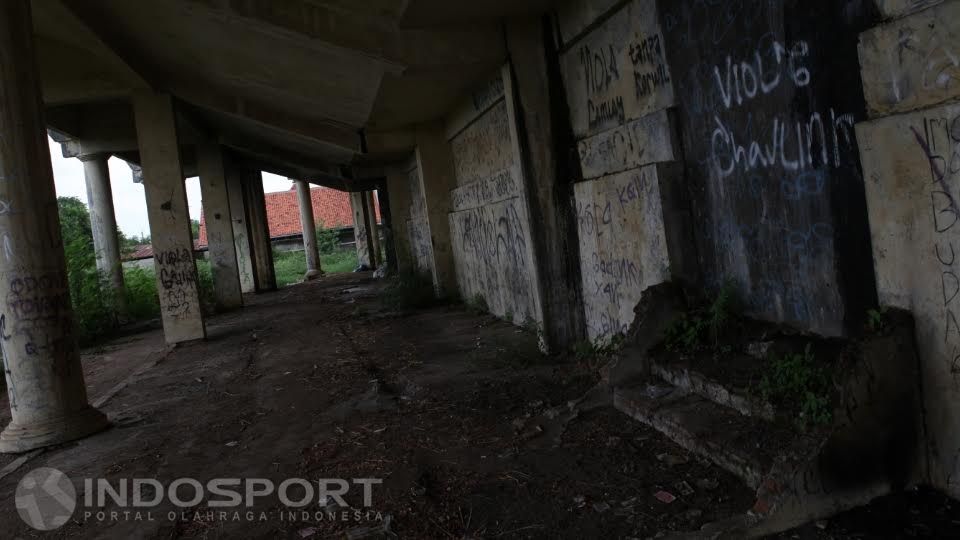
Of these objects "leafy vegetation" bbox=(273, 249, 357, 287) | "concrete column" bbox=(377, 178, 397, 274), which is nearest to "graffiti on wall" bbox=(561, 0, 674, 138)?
"concrete column" bbox=(377, 178, 397, 274)

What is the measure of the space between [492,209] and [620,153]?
4346 millimetres

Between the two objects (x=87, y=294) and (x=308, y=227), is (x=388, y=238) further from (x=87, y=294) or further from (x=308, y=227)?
(x=308, y=227)

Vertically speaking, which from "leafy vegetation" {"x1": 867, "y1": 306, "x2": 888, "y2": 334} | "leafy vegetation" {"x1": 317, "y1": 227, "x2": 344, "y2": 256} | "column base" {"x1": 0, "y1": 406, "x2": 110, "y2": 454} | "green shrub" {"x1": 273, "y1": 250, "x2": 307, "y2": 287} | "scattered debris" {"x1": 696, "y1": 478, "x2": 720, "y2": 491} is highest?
"leafy vegetation" {"x1": 317, "y1": 227, "x2": 344, "y2": 256}

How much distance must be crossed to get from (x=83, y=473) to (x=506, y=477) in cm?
374

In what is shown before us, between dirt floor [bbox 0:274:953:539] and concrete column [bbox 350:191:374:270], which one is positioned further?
concrete column [bbox 350:191:374:270]

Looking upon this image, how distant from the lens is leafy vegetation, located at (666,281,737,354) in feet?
16.1

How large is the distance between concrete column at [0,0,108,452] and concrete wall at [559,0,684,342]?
215 inches

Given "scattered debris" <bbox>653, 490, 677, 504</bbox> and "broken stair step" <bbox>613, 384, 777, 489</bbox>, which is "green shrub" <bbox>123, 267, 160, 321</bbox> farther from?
"scattered debris" <bbox>653, 490, 677, 504</bbox>

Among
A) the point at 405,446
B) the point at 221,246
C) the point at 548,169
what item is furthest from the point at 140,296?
the point at 405,446

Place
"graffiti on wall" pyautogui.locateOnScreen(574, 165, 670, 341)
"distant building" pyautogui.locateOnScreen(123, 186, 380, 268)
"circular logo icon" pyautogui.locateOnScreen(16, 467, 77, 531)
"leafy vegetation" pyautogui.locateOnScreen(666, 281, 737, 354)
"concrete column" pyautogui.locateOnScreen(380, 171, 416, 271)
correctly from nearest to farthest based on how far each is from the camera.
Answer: "circular logo icon" pyautogui.locateOnScreen(16, 467, 77, 531), "leafy vegetation" pyautogui.locateOnScreen(666, 281, 737, 354), "graffiti on wall" pyautogui.locateOnScreen(574, 165, 670, 341), "concrete column" pyautogui.locateOnScreen(380, 171, 416, 271), "distant building" pyautogui.locateOnScreen(123, 186, 380, 268)

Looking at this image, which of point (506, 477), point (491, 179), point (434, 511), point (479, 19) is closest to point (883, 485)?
point (506, 477)

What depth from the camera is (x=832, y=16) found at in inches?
143

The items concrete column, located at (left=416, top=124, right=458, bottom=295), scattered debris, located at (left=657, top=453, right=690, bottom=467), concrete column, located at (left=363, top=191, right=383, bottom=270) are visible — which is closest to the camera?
scattered debris, located at (left=657, top=453, right=690, bottom=467)

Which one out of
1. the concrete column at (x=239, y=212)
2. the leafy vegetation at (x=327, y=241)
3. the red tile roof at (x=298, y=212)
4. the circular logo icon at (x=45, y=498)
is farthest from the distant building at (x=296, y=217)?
the circular logo icon at (x=45, y=498)
